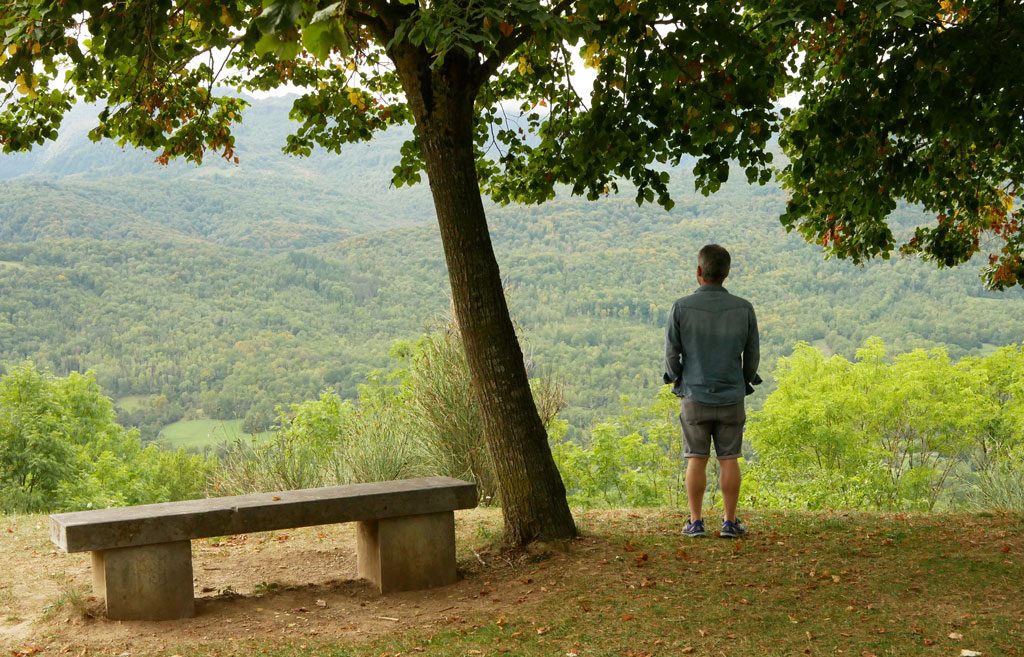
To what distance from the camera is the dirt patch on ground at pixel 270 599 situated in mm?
4637

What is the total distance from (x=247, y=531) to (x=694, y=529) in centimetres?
286

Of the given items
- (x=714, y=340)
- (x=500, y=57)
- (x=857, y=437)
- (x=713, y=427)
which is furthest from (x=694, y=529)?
(x=857, y=437)

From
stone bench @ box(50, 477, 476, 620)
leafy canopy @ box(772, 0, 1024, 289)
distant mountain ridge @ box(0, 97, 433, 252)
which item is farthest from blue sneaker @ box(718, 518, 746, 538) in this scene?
distant mountain ridge @ box(0, 97, 433, 252)

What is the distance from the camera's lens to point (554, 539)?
19.2 ft

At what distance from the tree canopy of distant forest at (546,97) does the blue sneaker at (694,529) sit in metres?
0.88

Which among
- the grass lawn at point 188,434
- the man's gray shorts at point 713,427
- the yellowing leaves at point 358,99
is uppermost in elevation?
the yellowing leaves at point 358,99

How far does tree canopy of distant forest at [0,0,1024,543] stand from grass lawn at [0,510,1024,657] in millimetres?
703

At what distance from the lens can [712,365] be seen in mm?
5781

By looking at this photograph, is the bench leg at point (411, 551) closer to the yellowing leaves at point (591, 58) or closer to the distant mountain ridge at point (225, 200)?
the yellowing leaves at point (591, 58)

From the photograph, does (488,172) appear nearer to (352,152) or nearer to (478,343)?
(478,343)

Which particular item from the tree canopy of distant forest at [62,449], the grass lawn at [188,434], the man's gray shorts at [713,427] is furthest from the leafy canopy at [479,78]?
the grass lawn at [188,434]

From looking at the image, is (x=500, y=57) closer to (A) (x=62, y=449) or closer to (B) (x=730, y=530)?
(B) (x=730, y=530)

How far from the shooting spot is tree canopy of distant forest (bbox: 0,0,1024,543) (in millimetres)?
4691

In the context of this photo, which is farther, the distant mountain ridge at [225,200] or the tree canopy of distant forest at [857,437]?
the distant mountain ridge at [225,200]
